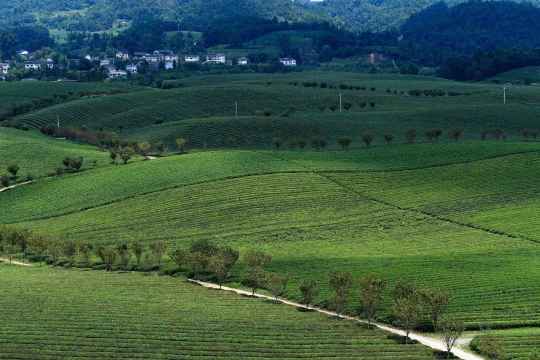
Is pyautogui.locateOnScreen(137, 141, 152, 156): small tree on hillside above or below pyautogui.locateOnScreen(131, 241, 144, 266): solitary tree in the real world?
above

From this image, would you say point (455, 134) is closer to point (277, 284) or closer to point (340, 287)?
point (277, 284)

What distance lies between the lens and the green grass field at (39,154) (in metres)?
127

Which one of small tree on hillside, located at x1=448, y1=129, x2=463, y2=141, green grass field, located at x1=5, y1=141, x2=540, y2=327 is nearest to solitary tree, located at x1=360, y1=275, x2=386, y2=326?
green grass field, located at x1=5, y1=141, x2=540, y2=327

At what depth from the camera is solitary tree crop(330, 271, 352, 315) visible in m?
65.9

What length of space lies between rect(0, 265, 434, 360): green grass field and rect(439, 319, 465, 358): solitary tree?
1.54 meters

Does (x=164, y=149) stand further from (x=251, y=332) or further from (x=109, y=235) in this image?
(x=251, y=332)

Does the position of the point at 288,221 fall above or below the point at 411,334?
above

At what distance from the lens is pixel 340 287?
217 feet

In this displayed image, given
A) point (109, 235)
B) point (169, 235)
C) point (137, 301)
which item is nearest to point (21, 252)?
point (109, 235)

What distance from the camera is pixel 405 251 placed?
278ft

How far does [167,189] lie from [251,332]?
5179 cm

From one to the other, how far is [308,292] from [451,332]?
13.1 metres

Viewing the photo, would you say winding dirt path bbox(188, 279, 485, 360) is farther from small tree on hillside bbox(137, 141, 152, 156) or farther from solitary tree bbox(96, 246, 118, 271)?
small tree on hillside bbox(137, 141, 152, 156)

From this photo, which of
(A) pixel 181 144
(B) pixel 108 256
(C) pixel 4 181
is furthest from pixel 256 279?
(A) pixel 181 144
